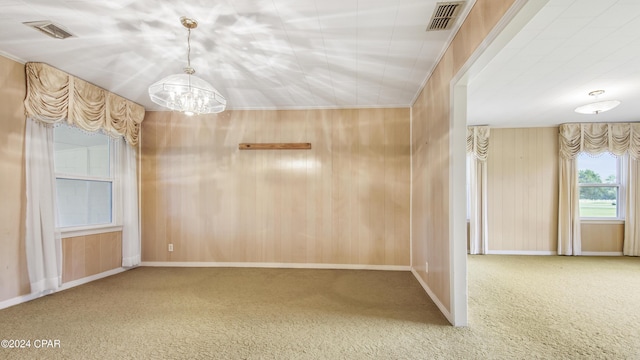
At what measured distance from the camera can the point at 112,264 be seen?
3943 mm

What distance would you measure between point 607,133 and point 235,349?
676 cm

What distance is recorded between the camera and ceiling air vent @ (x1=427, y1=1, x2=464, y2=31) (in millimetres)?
2001

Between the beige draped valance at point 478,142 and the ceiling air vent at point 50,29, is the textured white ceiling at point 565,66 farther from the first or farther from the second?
the ceiling air vent at point 50,29

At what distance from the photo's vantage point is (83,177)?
363cm

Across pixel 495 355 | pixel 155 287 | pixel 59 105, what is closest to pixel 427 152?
pixel 495 355

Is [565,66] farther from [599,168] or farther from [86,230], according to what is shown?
[86,230]

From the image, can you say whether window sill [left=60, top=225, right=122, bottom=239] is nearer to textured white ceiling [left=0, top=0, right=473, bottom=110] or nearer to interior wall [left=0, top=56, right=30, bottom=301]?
interior wall [left=0, top=56, right=30, bottom=301]

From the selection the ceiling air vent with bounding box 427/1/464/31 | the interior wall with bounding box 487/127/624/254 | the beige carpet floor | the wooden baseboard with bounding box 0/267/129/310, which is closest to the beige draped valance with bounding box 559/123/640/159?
the interior wall with bounding box 487/127/624/254

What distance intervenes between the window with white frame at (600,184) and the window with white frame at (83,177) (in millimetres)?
7944

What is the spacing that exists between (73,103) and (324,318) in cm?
368

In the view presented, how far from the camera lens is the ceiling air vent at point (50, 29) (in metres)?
2.29

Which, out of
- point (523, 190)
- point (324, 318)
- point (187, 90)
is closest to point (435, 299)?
point (324, 318)

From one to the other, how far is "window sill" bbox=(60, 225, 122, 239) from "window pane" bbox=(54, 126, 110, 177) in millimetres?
696

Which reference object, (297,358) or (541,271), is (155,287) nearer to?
(297,358)
